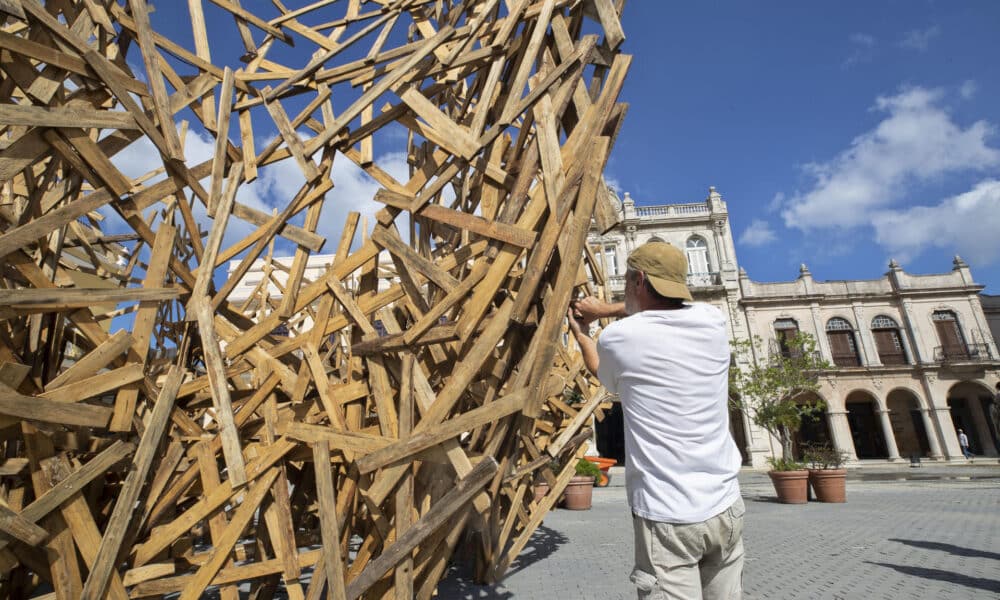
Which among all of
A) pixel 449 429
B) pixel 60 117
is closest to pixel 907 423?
pixel 449 429

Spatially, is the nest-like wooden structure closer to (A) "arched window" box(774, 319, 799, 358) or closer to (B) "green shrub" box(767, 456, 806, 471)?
(B) "green shrub" box(767, 456, 806, 471)

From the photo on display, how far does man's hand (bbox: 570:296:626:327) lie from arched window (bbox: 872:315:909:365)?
36496mm

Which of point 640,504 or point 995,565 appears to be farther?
point 995,565

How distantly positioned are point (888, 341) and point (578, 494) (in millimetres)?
30744

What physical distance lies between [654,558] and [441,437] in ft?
3.91

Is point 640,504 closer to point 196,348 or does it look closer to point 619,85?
point 619,85

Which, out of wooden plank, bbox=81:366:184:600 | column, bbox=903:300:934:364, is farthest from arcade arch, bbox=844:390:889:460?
wooden plank, bbox=81:366:184:600

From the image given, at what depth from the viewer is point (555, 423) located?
19.6 feet

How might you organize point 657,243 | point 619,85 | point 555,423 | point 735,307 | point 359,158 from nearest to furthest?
point 657,243, point 619,85, point 359,158, point 555,423, point 735,307

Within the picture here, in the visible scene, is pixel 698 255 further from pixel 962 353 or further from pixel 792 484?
pixel 792 484

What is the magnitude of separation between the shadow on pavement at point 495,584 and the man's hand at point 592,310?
3136 mm

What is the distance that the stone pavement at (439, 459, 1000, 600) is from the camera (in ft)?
14.3

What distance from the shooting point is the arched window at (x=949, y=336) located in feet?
97.8

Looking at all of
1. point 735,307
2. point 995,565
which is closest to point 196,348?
point 995,565
